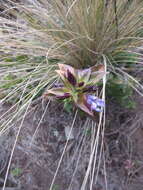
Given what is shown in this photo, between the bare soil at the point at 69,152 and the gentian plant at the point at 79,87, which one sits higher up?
the gentian plant at the point at 79,87

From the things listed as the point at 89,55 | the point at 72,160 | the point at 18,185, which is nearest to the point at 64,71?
the point at 89,55

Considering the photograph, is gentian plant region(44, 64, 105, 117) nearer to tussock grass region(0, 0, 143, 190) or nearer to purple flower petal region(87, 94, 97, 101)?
purple flower petal region(87, 94, 97, 101)

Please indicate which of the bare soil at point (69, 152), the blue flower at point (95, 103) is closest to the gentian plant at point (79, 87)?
the blue flower at point (95, 103)

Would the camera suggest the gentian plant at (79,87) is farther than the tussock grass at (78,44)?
No

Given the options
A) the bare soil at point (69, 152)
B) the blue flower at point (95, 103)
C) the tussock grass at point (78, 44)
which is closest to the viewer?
the blue flower at point (95, 103)

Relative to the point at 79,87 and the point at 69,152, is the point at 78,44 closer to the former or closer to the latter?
the point at 79,87

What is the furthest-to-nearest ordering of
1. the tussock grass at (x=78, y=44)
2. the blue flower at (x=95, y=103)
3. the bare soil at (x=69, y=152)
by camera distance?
the tussock grass at (x=78, y=44)
the bare soil at (x=69, y=152)
the blue flower at (x=95, y=103)

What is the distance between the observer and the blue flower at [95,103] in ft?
3.53

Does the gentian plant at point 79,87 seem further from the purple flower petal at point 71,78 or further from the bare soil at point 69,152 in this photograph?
the bare soil at point 69,152

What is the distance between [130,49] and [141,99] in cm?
22

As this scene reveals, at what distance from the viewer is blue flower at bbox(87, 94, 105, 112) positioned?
108 centimetres

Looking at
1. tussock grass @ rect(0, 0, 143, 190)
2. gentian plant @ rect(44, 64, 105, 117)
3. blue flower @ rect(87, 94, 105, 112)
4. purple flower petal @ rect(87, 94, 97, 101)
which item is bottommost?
blue flower @ rect(87, 94, 105, 112)

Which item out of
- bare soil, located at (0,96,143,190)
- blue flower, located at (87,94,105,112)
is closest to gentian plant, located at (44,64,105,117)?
blue flower, located at (87,94,105,112)

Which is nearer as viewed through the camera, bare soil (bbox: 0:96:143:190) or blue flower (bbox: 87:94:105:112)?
blue flower (bbox: 87:94:105:112)
